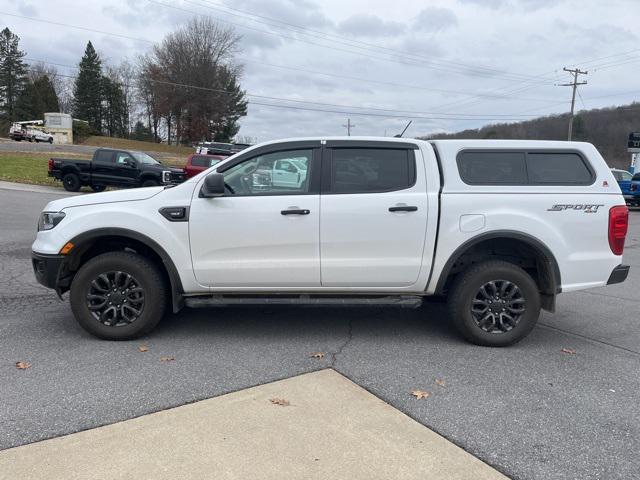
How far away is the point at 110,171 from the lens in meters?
20.4

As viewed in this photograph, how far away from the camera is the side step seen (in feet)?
15.4

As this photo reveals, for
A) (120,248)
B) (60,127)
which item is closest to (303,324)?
(120,248)

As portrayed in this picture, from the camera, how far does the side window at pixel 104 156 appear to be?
20.4 m

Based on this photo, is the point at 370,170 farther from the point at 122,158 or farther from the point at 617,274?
the point at 122,158

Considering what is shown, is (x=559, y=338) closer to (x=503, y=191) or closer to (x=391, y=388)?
(x=503, y=191)

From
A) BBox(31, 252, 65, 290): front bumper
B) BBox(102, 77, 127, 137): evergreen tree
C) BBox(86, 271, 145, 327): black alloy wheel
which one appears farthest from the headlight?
BBox(102, 77, 127, 137): evergreen tree

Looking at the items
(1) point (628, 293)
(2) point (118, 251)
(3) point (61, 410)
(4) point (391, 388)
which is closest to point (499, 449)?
(4) point (391, 388)

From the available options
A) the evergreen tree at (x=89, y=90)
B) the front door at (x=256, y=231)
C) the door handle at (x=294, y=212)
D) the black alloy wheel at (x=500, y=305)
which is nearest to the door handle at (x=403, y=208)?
the front door at (x=256, y=231)

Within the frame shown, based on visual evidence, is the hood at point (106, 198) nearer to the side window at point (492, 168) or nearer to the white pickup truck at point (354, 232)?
the white pickup truck at point (354, 232)

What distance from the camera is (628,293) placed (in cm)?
712

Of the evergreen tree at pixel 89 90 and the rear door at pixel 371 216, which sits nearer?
the rear door at pixel 371 216

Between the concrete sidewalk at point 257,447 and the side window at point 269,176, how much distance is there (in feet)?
6.17

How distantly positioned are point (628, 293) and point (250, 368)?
5678mm

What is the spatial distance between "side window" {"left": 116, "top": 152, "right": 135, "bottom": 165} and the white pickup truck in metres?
16.6
